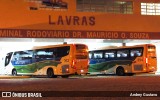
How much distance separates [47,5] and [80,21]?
3.68 metres

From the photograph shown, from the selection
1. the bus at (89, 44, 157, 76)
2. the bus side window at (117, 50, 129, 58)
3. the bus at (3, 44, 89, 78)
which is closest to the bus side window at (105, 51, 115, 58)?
the bus at (89, 44, 157, 76)

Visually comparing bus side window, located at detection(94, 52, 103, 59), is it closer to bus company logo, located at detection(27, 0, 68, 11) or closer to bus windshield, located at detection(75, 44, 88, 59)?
bus windshield, located at detection(75, 44, 88, 59)

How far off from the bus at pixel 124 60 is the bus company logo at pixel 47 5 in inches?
223

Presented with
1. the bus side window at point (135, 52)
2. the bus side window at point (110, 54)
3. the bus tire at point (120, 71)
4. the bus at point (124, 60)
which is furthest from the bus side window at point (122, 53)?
the bus tire at point (120, 71)

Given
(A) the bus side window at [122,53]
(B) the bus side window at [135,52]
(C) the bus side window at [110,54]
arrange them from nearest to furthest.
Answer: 1. (B) the bus side window at [135,52]
2. (A) the bus side window at [122,53]
3. (C) the bus side window at [110,54]

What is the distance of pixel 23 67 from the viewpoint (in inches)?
1432

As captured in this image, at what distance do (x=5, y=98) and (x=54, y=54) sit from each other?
22.2 meters

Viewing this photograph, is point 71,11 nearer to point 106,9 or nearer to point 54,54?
point 106,9

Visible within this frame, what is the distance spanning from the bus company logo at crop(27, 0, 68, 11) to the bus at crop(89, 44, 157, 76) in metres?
5.67

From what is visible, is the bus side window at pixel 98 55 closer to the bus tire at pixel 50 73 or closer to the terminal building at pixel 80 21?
the terminal building at pixel 80 21

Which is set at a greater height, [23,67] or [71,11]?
[71,11]

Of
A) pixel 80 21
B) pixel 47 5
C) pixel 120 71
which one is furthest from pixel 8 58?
pixel 120 71

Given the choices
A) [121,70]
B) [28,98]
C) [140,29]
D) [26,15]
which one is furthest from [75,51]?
[28,98]

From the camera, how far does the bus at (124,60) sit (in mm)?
34562
